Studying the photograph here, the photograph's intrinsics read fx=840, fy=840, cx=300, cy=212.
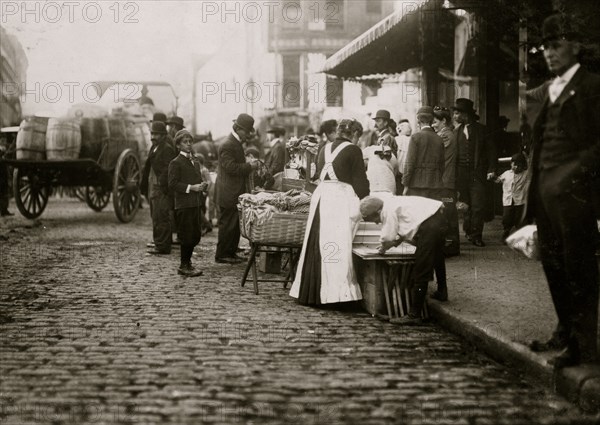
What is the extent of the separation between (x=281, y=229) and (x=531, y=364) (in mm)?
3749

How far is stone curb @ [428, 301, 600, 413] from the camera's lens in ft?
15.6

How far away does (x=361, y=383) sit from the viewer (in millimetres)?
5164

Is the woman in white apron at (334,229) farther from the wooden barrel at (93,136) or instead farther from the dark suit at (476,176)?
the wooden barrel at (93,136)

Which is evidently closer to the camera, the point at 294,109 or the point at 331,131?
the point at 331,131

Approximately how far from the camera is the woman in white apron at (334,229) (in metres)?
7.94

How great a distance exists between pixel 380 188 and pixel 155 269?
3.06m

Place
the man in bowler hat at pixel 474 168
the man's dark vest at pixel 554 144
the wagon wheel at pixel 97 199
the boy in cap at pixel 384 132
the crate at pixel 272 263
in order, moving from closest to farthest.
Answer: the man's dark vest at pixel 554 144, the crate at pixel 272 263, the boy in cap at pixel 384 132, the man in bowler hat at pixel 474 168, the wagon wheel at pixel 97 199

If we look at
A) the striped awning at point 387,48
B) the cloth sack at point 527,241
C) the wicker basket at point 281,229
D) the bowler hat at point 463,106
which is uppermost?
the striped awning at point 387,48

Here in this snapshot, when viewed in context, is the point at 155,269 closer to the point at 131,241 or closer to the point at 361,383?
the point at 131,241

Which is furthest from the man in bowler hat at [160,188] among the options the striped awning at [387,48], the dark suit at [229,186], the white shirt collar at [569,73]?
the white shirt collar at [569,73]

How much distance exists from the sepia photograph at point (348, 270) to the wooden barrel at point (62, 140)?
44 mm

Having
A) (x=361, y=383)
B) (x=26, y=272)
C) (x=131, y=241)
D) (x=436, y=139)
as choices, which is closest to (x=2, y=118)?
(x=131, y=241)

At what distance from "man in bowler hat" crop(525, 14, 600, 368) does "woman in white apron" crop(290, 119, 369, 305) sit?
2870 millimetres

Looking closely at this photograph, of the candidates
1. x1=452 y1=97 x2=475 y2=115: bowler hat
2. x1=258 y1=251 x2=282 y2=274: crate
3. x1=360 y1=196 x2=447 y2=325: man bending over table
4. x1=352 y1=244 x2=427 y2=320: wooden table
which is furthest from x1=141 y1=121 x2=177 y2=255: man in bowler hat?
x1=360 y1=196 x2=447 y2=325: man bending over table
